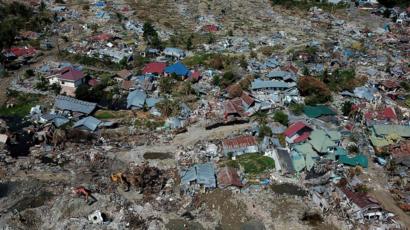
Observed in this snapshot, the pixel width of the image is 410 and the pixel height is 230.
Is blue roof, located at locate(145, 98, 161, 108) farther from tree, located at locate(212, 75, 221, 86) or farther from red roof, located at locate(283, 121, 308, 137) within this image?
red roof, located at locate(283, 121, 308, 137)

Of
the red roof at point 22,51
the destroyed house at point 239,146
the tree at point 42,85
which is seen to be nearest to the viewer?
the destroyed house at point 239,146

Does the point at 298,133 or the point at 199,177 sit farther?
the point at 298,133

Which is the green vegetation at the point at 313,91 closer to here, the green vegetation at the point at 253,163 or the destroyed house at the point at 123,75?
the green vegetation at the point at 253,163

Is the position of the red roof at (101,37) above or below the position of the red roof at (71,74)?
below

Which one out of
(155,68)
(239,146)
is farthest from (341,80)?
(155,68)

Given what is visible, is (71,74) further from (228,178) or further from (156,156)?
(228,178)

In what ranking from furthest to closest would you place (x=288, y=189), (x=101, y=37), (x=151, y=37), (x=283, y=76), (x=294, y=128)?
(x=151, y=37), (x=101, y=37), (x=283, y=76), (x=294, y=128), (x=288, y=189)

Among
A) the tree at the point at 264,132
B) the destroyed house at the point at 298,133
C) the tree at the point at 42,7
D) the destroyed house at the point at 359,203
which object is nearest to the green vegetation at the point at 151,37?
the tree at the point at 42,7
